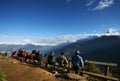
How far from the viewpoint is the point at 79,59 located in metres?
17.5

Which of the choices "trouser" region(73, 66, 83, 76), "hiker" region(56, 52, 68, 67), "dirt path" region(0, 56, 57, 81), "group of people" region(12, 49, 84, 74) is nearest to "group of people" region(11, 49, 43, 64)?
"group of people" region(12, 49, 84, 74)

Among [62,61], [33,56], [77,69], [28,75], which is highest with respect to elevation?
[33,56]

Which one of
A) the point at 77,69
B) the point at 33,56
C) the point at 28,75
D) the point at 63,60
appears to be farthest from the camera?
the point at 33,56

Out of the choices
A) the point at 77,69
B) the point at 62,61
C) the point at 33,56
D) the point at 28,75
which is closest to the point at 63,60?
the point at 62,61

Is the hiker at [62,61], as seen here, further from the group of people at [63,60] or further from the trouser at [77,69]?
the trouser at [77,69]

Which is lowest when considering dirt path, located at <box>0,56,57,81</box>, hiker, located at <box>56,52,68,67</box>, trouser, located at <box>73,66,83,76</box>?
dirt path, located at <box>0,56,57,81</box>

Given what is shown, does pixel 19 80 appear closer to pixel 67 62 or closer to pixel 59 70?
pixel 59 70

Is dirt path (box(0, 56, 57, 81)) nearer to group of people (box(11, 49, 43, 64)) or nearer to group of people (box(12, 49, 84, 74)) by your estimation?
group of people (box(12, 49, 84, 74))

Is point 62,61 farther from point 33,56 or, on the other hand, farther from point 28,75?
point 33,56

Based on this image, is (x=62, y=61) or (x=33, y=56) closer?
(x=62, y=61)

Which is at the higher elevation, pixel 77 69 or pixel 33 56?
pixel 33 56

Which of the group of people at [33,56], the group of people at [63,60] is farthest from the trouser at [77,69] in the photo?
the group of people at [33,56]

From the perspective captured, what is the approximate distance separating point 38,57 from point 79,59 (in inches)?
379

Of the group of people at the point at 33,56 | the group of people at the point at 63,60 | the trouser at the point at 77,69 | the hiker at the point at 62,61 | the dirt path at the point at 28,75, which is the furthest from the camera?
the group of people at the point at 33,56
